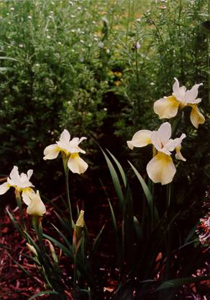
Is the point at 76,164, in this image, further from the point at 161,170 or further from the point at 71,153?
the point at 161,170

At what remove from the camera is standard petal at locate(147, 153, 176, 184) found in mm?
1513

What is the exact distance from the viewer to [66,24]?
2756 mm

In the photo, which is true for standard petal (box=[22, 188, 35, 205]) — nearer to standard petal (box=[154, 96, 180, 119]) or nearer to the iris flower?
the iris flower

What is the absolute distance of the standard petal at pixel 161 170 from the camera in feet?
4.96

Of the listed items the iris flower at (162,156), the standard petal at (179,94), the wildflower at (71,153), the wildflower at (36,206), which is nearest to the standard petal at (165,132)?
the iris flower at (162,156)

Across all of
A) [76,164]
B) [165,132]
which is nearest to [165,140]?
[165,132]

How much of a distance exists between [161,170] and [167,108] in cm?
22

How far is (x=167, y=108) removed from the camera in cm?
163

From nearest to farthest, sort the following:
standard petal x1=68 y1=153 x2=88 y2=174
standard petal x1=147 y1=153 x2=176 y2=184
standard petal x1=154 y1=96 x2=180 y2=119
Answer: standard petal x1=147 y1=153 x2=176 y2=184 < standard petal x1=154 y1=96 x2=180 y2=119 < standard petal x1=68 y1=153 x2=88 y2=174

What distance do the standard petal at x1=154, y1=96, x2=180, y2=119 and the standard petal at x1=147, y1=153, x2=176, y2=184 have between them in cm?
15

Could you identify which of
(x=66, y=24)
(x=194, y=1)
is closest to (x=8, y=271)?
(x=66, y=24)

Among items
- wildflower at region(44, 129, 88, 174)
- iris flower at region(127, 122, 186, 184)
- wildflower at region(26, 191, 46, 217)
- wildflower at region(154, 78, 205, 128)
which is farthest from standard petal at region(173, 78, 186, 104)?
wildflower at region(26, 191, 46, 217)

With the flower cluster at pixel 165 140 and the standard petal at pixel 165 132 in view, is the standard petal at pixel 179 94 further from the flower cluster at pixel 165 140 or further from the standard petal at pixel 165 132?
the standard petal at pixel 165 132

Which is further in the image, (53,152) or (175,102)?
(53,152)
